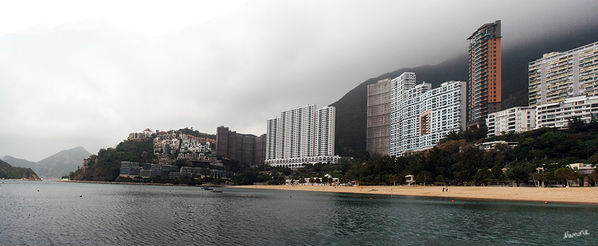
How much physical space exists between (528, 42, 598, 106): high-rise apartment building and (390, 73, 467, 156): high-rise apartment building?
2596 centimetres

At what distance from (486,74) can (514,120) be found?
29027 mm

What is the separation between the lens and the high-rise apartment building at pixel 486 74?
524ft

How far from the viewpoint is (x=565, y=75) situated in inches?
5807

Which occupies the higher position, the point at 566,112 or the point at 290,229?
the point at 566,112

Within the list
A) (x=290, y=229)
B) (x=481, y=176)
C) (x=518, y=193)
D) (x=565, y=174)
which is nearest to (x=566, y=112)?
(x=481, y=176)

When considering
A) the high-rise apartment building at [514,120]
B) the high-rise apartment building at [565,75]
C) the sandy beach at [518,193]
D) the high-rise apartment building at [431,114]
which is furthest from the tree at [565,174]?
the high-rise apartment building at [431,114]

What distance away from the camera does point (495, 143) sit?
407 ft

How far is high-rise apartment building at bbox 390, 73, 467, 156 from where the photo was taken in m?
162

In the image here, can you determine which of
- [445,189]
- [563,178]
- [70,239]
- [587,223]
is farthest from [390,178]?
[70,239]

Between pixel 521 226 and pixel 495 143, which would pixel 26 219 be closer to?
pixel 521 226

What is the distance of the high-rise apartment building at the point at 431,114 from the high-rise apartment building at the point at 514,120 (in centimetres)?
1544

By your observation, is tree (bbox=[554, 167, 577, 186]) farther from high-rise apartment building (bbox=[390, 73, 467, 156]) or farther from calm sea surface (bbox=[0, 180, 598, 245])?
high-rise apartment building (bbox=[390, 73, 467, 156])

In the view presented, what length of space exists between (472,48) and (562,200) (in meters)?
120

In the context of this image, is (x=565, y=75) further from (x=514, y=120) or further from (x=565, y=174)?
(x=565, y=174)
